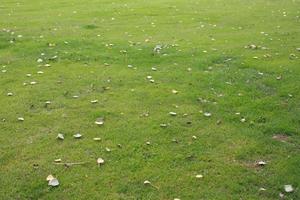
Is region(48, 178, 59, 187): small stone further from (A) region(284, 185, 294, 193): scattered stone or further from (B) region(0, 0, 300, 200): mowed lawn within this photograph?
(A) region(284, 185, 294, 193): scattered stone

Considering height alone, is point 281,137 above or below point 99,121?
below

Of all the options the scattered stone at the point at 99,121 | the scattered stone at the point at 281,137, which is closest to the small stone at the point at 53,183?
the scattered stone at the point at 99,121

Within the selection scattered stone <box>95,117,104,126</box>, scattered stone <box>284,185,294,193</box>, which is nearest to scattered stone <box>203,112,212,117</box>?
scattered stone <box>95,117,104,126</box>

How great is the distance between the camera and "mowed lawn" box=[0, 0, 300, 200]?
8898 mm

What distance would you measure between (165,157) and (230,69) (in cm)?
627

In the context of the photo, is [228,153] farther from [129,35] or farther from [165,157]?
[129,35]

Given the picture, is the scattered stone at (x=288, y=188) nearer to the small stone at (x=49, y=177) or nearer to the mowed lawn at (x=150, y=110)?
the mowed lawn at (x=150, y=110)

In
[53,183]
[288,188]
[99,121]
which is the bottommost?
[288,188]

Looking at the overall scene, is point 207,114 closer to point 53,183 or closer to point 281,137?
point 281,137

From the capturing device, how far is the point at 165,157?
380 inches

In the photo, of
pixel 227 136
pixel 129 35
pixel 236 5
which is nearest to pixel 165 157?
pixel 227 136

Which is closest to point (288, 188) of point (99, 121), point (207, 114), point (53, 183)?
point (207, 114)

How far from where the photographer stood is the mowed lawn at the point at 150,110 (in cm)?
890

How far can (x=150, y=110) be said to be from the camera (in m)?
11.9
